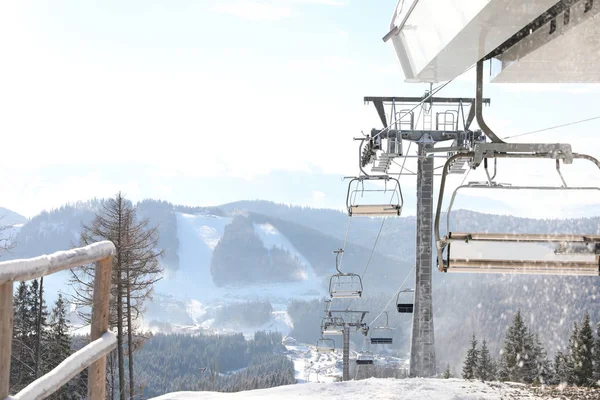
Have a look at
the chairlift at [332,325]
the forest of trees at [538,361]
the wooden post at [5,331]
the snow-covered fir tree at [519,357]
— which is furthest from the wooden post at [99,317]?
the snow-covered fir tree at [519,357]

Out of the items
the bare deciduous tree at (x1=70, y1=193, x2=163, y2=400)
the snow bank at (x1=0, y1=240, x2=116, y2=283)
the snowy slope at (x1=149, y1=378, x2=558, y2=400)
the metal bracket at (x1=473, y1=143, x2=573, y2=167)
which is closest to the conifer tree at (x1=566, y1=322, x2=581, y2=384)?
the bare deciduous tree at (x1=70, y1=193, x2=163, y2=400)

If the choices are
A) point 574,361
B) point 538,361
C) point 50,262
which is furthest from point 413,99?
point 538,361

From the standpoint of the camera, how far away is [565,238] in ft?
8.96

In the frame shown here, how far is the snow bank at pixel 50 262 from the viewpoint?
191cm

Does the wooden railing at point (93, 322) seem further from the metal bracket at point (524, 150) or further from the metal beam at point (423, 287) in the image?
the metal beam at point (423, 287)

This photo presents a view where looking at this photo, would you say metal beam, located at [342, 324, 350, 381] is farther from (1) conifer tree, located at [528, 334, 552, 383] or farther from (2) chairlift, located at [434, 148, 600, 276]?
(2) chairlift, located at [434, 148, 600, 276]

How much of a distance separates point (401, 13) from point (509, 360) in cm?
3341

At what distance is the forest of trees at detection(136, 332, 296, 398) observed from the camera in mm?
89438

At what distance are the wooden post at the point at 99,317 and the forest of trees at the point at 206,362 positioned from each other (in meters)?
72.3

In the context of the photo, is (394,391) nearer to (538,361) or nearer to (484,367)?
(538,361)

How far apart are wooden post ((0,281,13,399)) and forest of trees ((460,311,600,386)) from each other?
26475 mm

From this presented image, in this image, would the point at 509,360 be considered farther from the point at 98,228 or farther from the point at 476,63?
the point at 476,63

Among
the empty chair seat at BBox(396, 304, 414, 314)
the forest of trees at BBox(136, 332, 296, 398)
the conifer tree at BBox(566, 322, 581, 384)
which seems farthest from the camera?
the forest of trees at BBox(136, 332, 296, 398)

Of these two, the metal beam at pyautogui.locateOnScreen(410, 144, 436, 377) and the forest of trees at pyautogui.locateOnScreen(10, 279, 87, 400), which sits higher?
the metal beam at pyautogui.locateOnScreen(410, 144, 436, 377)
